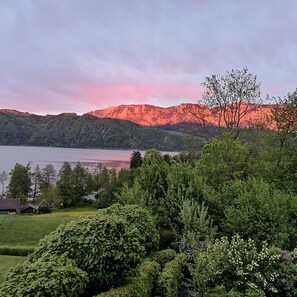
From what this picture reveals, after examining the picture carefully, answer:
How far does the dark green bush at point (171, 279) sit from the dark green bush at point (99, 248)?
1.74m

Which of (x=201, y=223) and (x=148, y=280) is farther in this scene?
(x=201, y=223)

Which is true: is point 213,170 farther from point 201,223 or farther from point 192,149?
point 192,149

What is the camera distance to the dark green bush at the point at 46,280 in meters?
4.41

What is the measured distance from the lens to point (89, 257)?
547cm

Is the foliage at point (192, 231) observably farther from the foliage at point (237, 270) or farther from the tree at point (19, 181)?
the tree at point (19, 181)

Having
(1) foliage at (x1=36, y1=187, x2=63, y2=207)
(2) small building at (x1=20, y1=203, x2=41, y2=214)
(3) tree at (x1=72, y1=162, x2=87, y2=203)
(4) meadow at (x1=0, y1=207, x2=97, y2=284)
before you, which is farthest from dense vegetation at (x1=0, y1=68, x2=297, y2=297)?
(3) tree at (x1=72, y1=162, x2=87, y2=203)

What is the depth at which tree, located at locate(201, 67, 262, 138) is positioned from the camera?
2288 centimetres

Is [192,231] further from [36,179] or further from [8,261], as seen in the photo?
[36,179]

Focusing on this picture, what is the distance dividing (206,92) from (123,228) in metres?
19.9

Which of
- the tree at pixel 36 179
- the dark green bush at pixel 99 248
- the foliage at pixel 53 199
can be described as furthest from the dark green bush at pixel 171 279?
the tree at pixel 36 179

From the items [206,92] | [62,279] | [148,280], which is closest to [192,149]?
[206,92]

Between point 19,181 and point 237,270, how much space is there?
199 ft

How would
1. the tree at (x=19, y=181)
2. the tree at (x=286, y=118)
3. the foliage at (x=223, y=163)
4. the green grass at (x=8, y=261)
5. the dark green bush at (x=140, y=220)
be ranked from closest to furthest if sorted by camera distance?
the dark green bush at (x=140, y=220)
the green grass at (x=8, y=261)
the foliage at (x=223, y=163)
the tree at (x=286, y=118)
the tree at (x=19, y=181)

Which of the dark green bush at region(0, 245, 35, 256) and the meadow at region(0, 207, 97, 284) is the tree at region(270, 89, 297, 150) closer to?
the meadow at region(0, 207, 97, 284)
